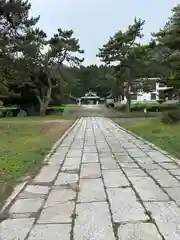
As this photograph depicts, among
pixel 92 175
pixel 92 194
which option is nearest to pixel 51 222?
pixel 92 194

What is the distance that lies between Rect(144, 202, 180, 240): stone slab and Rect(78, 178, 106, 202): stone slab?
661mm

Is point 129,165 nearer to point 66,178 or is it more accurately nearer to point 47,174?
point 66,178

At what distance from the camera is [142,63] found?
98.4 ft

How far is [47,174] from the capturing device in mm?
5348

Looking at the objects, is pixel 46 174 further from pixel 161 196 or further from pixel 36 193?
pixel 161 196

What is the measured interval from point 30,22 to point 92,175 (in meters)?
16.7

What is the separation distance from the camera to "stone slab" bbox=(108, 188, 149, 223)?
3162 mm

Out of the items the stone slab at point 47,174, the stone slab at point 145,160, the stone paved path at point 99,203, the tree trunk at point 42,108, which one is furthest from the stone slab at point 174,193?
the tree trunk at point 42,108

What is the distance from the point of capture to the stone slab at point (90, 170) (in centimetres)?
514

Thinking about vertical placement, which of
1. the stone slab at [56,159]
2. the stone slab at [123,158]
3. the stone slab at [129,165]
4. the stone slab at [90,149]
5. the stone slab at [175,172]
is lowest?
the stone slab at [90,149]

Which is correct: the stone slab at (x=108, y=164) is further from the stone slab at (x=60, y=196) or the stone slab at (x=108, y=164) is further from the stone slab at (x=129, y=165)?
the stone slab at (x=60, y=196)

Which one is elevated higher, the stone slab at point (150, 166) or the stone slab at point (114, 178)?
the stone slab at point (114, 178)

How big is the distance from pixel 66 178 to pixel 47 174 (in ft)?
1.63

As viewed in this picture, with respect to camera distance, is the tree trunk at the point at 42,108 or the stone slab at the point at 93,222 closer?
the stone slab at the point at 93,222
